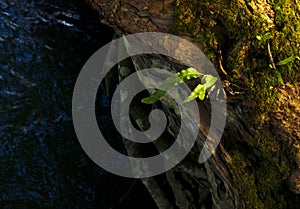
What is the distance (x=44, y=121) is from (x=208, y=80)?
228 centimetres

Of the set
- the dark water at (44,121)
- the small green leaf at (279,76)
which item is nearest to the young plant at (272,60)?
the small green leaf at (279,76)

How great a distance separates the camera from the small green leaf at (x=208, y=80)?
10.1 feet

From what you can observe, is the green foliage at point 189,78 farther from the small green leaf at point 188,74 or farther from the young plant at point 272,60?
the young plant at point 272,60

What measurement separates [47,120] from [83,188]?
83 cm

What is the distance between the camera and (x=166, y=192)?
4.43 m

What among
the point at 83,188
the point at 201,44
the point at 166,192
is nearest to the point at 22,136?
the point at 83,188

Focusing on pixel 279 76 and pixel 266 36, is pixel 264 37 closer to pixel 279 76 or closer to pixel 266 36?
pixel 266 36

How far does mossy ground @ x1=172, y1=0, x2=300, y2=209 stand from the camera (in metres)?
3.10

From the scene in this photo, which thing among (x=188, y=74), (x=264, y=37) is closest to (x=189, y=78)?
(x=188, y=74)

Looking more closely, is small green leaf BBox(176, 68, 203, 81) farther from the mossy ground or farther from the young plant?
the young plant

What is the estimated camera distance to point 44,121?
4715mm

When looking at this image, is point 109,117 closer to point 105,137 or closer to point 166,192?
point 105,137

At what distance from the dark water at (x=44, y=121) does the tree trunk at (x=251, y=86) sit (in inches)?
68.6

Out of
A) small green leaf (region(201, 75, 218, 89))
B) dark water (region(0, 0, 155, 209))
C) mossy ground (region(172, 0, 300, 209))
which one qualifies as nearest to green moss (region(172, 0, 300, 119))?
mossy ground (region(172, 0, 300, 209))
